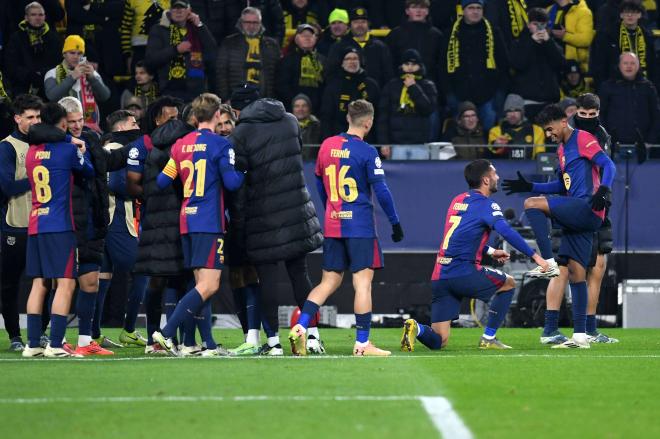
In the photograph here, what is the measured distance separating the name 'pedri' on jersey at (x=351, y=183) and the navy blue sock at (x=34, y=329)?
243cm

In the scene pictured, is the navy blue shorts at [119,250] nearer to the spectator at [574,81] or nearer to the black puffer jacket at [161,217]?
the black puffer jacket at [161,217]

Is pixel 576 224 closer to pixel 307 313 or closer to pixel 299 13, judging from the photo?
pixel 307 313

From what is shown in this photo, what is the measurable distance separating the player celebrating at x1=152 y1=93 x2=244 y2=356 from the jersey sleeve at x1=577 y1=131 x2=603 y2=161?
3384 mm

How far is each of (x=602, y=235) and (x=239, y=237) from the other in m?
4.00

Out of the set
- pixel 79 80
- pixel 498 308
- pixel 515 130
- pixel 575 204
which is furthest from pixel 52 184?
pixel 515 130

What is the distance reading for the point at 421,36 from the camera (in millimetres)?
19312

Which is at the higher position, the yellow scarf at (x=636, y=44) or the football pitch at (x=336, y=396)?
the yellow scarf at (x=636, y=44)

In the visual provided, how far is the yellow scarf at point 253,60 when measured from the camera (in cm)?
1844

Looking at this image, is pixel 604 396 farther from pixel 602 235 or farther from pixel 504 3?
pixel 504 3

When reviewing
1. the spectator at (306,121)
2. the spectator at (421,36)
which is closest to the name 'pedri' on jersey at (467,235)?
the spectator at (306,121)

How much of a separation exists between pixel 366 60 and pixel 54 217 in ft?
28.5

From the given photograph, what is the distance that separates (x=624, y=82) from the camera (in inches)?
727

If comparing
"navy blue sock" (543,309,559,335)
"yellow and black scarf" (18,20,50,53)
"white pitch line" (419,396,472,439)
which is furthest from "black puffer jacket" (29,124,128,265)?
"yellow and black scarf" (18,20,50,53)

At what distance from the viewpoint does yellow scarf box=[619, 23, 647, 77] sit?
19.4m
